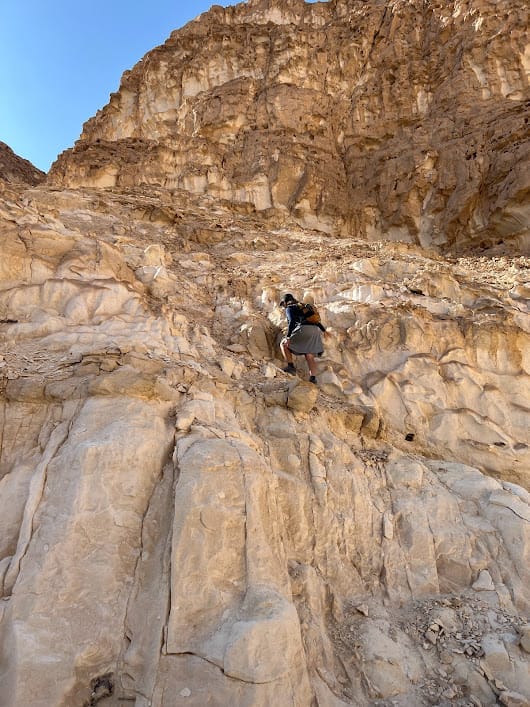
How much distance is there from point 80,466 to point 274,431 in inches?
83.2

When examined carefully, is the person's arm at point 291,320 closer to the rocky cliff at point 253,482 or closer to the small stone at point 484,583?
the rocky cliff at point 253,482

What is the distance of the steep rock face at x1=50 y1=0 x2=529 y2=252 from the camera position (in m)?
17.5

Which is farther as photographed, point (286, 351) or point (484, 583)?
point (286, 351)

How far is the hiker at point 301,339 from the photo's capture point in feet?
21.3

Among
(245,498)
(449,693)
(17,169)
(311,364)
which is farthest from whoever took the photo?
(17,169)

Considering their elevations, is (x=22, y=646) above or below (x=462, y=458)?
below

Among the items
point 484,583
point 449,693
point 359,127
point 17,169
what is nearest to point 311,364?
point 484,583

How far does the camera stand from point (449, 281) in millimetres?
8734

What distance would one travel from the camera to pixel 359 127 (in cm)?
2088

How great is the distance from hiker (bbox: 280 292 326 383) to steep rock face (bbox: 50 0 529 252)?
1281 cm

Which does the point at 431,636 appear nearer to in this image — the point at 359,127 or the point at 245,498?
the point at 245,498

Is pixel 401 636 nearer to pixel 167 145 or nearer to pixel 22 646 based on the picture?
pixel 22 646

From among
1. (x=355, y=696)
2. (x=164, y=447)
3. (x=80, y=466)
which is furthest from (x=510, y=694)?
(x=80, y=466)

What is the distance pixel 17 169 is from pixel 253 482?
3095cm
